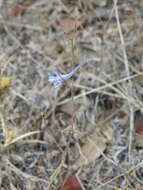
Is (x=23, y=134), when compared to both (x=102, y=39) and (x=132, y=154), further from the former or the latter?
(x=102, y=39)

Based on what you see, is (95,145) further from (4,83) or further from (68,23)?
(68,23)

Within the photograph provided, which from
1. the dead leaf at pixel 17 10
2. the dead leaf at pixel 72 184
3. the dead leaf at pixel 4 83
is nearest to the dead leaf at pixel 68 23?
the dead leaf at pixel 17 10

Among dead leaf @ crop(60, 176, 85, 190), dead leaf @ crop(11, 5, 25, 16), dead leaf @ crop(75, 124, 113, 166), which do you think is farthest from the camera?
dead leaf @ crop(11, 5, 25, 16)

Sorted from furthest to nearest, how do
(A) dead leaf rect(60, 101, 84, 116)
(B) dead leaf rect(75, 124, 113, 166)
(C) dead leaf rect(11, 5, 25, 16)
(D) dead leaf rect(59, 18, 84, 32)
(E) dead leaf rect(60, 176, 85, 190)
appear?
(C) dead leaf rect(11, 5, 25, 16)
(D) dead leaf rect(59, 18, 84, 32)
(A) dead leaf rect(60, 101, 84, 116)
(B) dead leaf rect(75, 124, 113, 166)
(E) dead leaf rect(60, 176, 85, 190)

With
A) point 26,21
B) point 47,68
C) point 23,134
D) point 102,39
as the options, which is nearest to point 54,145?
point 23,134

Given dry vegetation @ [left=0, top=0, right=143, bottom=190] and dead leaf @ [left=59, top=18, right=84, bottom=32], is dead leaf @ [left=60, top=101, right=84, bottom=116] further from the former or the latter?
dead leaf @ [left=59, top=18, right=84, bottom=32]

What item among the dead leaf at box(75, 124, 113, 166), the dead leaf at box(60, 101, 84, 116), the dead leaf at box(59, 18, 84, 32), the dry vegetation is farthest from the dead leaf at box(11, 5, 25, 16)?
the dead leaf at box(75, 124, 113, 166)

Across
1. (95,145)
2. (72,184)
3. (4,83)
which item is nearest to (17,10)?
(4,83)

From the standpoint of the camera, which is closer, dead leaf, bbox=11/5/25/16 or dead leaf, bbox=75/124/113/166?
dead leaf, bbox=75/124/113/166
